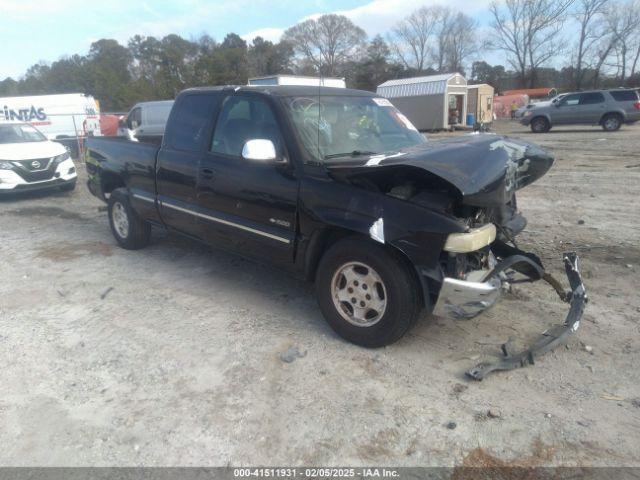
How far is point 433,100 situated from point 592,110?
10375 millimetres

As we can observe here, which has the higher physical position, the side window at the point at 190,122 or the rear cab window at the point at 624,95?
the rear cab window at the point at 624,95

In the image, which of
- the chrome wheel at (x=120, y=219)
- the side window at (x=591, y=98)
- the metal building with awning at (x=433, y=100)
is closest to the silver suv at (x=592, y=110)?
the side window at (x=591, y=98)

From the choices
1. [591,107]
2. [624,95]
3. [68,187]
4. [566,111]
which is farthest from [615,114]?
[68,187]

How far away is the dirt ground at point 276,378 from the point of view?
2.72 meters

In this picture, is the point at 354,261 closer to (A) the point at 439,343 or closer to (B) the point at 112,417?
(A) the point at 439,343

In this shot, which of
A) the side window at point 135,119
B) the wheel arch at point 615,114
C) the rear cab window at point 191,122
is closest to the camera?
the rear cab window at point 191,122

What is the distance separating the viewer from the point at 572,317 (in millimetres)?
3619

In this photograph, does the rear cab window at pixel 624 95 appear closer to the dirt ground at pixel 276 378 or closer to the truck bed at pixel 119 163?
the dirt ground at pixel 276 378

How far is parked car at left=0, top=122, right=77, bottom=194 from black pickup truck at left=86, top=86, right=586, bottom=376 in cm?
621

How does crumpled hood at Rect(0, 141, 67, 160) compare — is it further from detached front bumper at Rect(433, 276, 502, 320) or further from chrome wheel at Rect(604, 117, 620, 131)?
chrome wheel at Rect(604, 117, 620, 131)

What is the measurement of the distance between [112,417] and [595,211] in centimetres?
720

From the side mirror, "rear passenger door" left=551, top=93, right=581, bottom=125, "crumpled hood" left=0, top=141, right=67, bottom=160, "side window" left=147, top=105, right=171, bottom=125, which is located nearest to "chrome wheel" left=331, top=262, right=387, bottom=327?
the side mirror

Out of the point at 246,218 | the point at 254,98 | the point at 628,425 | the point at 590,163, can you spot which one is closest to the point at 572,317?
the point at 628,425

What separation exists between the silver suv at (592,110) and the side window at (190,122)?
72.8ft
